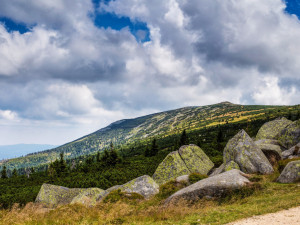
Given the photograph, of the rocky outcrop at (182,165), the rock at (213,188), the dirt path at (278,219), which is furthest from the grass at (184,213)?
the rocky outcrop at (182,165)

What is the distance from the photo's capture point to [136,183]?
2273 centimetres

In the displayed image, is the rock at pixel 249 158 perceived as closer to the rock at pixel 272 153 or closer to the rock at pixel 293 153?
the rock at pixel 272 153

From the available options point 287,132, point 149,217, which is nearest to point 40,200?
point 149,217

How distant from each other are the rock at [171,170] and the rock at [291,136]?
17548mm

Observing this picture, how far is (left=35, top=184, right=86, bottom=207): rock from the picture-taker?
2728cm

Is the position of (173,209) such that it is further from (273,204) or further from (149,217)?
(273,204)

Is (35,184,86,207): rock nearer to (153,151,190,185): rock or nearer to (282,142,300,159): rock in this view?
(153,151,190,185): rock

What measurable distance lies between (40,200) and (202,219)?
88.3ft

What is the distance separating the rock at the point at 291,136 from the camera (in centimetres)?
2940

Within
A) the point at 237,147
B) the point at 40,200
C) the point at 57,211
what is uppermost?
the point at 237,147

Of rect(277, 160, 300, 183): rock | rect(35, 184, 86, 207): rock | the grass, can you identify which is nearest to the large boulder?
the grass

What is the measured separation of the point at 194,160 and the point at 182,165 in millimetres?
2887

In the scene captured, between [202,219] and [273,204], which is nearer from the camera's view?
[202,219]

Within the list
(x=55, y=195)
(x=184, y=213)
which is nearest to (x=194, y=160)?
(x=184, y=213)
